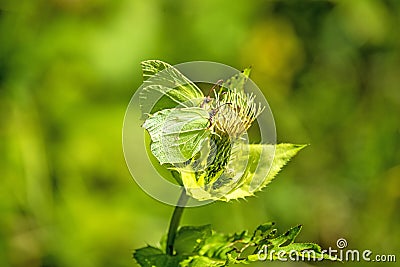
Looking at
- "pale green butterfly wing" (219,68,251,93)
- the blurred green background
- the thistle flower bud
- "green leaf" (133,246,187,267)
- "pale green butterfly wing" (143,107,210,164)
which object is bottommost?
"green leaf" (133,246,187,267)

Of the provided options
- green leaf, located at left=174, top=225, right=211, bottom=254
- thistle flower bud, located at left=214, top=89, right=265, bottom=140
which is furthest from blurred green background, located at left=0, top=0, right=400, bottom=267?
thistle flower bud, located at left=214, top=89, right=265, bottom=140

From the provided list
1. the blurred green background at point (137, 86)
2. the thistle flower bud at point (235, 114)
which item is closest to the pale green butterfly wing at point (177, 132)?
the thistle flower bud at point (235, 114)

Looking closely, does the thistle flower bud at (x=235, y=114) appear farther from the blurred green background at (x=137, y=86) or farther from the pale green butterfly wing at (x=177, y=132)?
the blurred green background at (x=137, y=86)

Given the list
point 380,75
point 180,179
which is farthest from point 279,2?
point 180,179

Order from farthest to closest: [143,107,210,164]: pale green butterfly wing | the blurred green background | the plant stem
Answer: the blurred green background < the plant stem < [143,107,210,164]: pale green butterfly wing

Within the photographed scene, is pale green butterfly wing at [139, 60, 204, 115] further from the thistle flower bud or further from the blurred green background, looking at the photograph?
the blurred green background

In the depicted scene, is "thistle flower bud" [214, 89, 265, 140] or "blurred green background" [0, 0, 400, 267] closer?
"thistle flower bud" [214, 89, 265, 140]

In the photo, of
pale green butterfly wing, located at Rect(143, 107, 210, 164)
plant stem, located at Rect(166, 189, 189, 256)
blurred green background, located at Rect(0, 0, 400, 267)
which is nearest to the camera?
pale green butterfly wing, located at Rect(143, 107, 210, 164)
